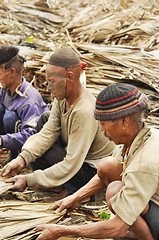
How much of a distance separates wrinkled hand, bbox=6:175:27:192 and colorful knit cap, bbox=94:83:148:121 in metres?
1.21

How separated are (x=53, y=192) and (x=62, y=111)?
842 millimetres

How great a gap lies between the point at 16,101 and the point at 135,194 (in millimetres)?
2286

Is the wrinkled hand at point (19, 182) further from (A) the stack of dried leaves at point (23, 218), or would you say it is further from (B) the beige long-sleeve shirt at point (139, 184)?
(B) the beige long-sleeve shirt at point (139, 184)

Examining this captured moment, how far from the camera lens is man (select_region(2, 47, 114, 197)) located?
9.41 ft

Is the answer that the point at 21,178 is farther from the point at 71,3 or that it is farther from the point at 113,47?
the point at 71,3

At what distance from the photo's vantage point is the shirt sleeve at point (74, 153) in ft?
9.36

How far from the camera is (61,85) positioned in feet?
9.66

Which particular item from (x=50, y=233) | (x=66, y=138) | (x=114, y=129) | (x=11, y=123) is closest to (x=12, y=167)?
(x=66, y=138)

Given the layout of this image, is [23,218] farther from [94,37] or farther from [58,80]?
[94,37]

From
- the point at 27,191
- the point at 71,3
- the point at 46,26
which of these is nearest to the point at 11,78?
the point at 27,191

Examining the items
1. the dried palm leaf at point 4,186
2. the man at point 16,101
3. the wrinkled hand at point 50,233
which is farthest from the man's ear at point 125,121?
the man at point 16,101

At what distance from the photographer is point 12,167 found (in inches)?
119

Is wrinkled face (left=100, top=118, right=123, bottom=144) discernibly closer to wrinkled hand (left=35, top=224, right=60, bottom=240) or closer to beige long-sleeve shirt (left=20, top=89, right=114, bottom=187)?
wrinkled hand (left=35, top=224, right=60, bottom=240)

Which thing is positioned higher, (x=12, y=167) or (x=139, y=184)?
(x=139, y=184)
